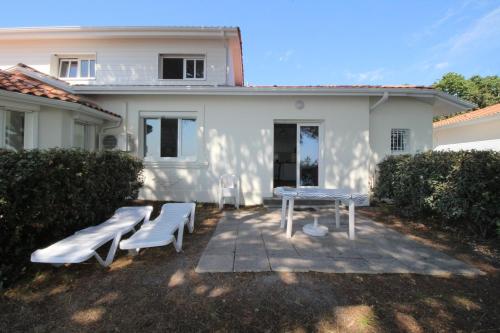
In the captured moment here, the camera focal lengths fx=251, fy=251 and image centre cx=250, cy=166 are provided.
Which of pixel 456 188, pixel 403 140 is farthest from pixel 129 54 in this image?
pixel 456 188

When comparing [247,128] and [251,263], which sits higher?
[247,128]

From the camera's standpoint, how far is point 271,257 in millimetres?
3391

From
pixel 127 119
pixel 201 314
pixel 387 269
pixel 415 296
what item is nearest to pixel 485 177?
pixel 387 269

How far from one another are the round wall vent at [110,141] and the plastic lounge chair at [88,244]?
3629 millimetres

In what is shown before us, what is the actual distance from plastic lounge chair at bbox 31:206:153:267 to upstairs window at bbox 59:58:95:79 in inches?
310

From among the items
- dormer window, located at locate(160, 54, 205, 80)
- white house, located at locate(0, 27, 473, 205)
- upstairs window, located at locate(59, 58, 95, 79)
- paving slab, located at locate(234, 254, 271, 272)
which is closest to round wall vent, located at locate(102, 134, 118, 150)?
white house, located at locate(0, 27, 473, 205)

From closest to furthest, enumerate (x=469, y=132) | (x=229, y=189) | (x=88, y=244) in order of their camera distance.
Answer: (x=88, y=244), (x=229, y=189), (x=469, y=132)

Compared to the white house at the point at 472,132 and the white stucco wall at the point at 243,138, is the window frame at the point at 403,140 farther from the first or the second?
the white house at the point at 472,132

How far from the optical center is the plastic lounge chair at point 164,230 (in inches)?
116

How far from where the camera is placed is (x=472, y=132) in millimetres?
12172

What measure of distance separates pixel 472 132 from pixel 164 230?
15003mm

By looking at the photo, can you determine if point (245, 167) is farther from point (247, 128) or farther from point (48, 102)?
Answer: point (48, 102)

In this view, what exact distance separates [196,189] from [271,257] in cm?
448

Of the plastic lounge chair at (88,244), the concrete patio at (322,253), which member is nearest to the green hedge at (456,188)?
the concrete patio at (322,253)
